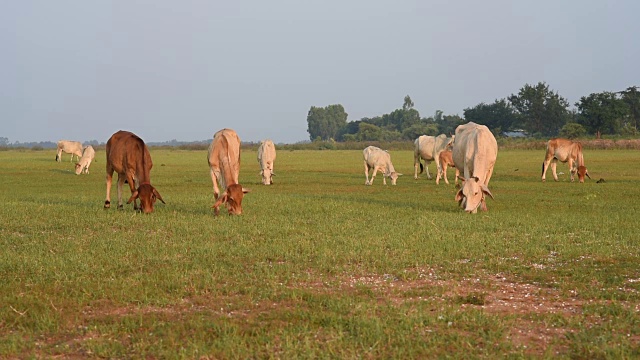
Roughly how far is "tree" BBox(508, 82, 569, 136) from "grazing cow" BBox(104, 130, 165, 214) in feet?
333

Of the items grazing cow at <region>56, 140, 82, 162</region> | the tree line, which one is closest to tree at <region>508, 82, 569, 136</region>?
the tree line

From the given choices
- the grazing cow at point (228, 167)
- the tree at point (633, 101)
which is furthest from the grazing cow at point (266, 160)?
the tree at point (633, 101)

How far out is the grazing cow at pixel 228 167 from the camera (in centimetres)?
1661

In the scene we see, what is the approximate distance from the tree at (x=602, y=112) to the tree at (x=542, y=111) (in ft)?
49.9

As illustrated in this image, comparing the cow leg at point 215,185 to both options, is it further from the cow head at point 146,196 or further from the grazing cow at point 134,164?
the cow head at point 146,196

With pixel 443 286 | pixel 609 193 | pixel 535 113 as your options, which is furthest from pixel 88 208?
pixel 535 113

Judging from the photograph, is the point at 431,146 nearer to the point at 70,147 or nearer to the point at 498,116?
the point at 70,147

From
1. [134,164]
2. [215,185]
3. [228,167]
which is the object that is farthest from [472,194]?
[134,164]

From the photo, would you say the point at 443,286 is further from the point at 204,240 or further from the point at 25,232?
the point at 25,232

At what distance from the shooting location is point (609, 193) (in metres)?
23.5

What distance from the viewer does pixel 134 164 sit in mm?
17438

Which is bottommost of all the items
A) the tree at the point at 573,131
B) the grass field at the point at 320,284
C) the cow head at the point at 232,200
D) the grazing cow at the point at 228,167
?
the grass field at the point at 320,284

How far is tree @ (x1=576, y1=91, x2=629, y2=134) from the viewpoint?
91250 millimetres

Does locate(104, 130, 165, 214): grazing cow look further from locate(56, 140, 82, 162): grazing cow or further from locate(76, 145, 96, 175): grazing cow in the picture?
locate(56, 140, 82, 162): grazing cow
